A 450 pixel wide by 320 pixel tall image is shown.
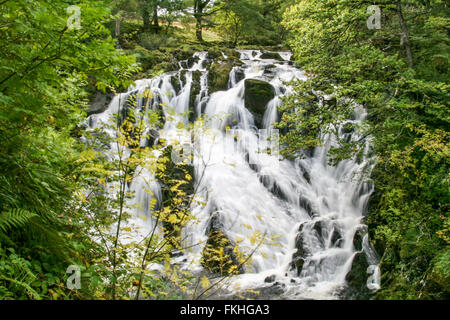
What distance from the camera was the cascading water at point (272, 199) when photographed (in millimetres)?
7176

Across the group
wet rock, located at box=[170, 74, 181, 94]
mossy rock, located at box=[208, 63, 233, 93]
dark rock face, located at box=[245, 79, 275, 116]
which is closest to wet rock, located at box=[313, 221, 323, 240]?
dark rock face, located at box=[245, 79, 275, 116]

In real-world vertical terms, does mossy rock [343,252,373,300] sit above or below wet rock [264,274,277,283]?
above

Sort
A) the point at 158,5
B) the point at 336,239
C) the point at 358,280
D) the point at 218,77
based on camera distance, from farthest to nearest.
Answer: the point at 158,5 < the point at 218,77 < the point at 336,239 < the point at 358,280

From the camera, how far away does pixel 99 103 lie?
1398 centimetres

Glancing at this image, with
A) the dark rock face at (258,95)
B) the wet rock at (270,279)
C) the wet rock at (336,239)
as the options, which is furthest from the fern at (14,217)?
the dark rock face at (258,95)

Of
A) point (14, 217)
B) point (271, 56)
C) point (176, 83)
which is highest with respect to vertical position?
point (271, 56)

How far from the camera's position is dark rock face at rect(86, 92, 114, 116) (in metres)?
13.5

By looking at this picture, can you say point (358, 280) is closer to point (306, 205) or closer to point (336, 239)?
point (336, 239)

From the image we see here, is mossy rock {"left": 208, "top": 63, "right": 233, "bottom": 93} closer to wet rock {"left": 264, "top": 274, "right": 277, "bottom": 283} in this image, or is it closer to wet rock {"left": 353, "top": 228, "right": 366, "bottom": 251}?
wet rock {"left": 353, "top": 228, "right": 366, "bottom": 251}

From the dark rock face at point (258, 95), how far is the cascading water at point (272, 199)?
0.81ft

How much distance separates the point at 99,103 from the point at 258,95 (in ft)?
26.6

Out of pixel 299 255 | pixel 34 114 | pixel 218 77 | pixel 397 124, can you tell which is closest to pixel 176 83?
pixel 218 77

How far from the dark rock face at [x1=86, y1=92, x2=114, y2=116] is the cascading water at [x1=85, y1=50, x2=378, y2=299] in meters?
0.33

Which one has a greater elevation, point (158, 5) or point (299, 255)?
point (158, 5)
